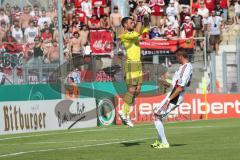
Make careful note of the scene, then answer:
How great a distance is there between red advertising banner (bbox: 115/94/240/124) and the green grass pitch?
7.56 meters

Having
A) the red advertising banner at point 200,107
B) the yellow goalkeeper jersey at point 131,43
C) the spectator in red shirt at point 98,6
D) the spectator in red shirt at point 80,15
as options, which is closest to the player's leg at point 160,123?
the yellow goalkeeper jersey at point 131,43

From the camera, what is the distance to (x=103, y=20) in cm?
3300

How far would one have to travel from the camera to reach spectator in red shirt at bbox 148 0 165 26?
1324 inches

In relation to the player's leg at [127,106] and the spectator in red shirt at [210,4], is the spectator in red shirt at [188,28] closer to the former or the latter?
the spectator in red shirt at [210,4]

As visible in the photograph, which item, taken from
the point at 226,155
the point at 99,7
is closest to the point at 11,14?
the point at 99,7

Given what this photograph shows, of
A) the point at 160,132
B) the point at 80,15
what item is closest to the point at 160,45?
the point at 80,15

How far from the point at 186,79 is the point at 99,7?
18.9 m

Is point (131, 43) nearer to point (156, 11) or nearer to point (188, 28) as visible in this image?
point (188, 28)

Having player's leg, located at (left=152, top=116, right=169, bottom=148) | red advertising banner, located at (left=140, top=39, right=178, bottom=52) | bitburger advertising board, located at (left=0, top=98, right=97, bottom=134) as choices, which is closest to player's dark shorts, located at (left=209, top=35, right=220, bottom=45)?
red advertising banner, located at (left=140, top=39, right=178, bottom=52)

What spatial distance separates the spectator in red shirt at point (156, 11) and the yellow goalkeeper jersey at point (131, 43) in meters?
11.8

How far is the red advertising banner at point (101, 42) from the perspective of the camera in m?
30.1

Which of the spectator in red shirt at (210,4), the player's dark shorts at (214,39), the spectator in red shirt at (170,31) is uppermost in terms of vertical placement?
the spectator in red shirt at (210,4)

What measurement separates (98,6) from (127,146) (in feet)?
59.5

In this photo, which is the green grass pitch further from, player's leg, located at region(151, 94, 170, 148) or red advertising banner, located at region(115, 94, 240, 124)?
red advertising banner, located at region(115, 94, 240, 124)
